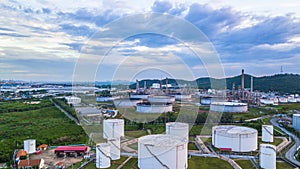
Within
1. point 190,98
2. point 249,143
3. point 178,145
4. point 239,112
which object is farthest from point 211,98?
point 178,145

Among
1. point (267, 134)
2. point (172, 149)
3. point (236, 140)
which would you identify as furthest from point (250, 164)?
point (267, 134)

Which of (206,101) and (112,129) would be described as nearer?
(112,129)

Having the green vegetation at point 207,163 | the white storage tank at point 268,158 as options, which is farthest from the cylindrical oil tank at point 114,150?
the white storage tank at point 268,158

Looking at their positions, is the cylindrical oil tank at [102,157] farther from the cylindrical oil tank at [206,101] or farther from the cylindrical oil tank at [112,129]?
the cylindrical oil tank at [206,101]

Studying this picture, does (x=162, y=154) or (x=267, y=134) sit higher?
(x=162, y=154)

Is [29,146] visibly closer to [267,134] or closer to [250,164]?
[250,164]

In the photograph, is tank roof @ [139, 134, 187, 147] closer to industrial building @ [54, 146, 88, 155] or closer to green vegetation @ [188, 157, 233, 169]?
green vegetation @ [188, 157, 233, 169]
